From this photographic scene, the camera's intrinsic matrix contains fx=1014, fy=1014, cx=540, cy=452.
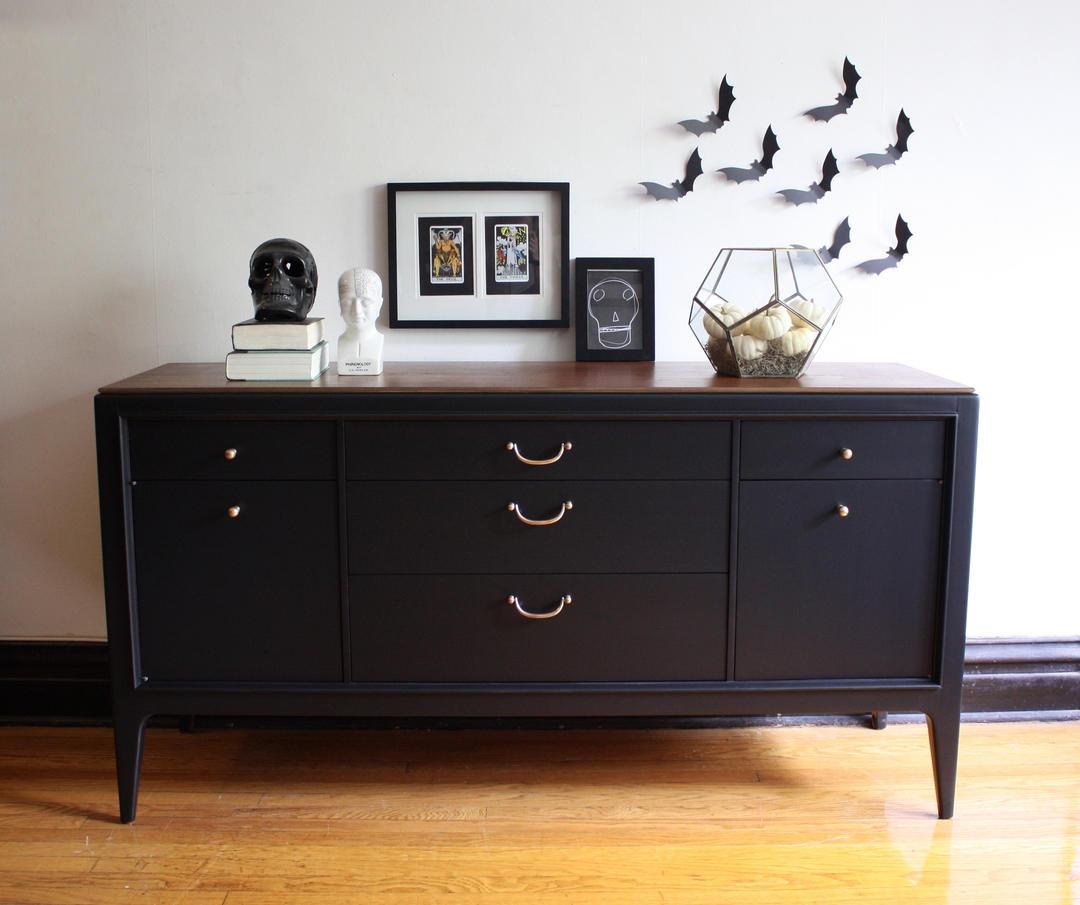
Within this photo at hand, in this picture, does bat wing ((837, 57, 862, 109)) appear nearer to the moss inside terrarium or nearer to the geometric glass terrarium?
the geometric glass terrarium

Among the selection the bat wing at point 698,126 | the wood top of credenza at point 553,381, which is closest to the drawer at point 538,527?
the wood top of credenza at point 553,381

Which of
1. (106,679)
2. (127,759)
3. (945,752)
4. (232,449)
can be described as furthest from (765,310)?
(106,679)

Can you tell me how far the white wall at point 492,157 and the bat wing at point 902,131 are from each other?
0.07 feet

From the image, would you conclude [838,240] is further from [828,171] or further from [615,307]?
[615,307]

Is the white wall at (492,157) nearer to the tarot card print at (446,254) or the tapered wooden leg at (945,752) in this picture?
the tarot card print at (446,254)

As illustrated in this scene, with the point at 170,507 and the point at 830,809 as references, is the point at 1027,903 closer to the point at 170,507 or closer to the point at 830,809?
the point at 830,809

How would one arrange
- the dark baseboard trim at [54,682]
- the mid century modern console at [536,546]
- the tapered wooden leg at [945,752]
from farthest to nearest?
the dark baseboard trim at [54,682] → the tapered wooden leg at [945,752] → the mid century modern console at [536,546]

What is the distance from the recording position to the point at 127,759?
199cm

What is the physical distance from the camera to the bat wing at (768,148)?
2279 mm

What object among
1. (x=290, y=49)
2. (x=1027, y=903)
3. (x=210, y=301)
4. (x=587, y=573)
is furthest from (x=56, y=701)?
(x=1027, y=903)

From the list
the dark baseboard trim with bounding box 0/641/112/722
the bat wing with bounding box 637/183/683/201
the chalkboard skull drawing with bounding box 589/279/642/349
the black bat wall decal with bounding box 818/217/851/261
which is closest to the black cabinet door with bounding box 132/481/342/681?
the dark baseboard trim with bounding box 0/641/112/722

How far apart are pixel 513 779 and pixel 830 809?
0.65 metres

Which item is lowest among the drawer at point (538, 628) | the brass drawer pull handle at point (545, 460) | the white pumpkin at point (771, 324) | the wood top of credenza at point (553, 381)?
the drawer at point (538, 628)

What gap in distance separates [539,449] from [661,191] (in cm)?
75
